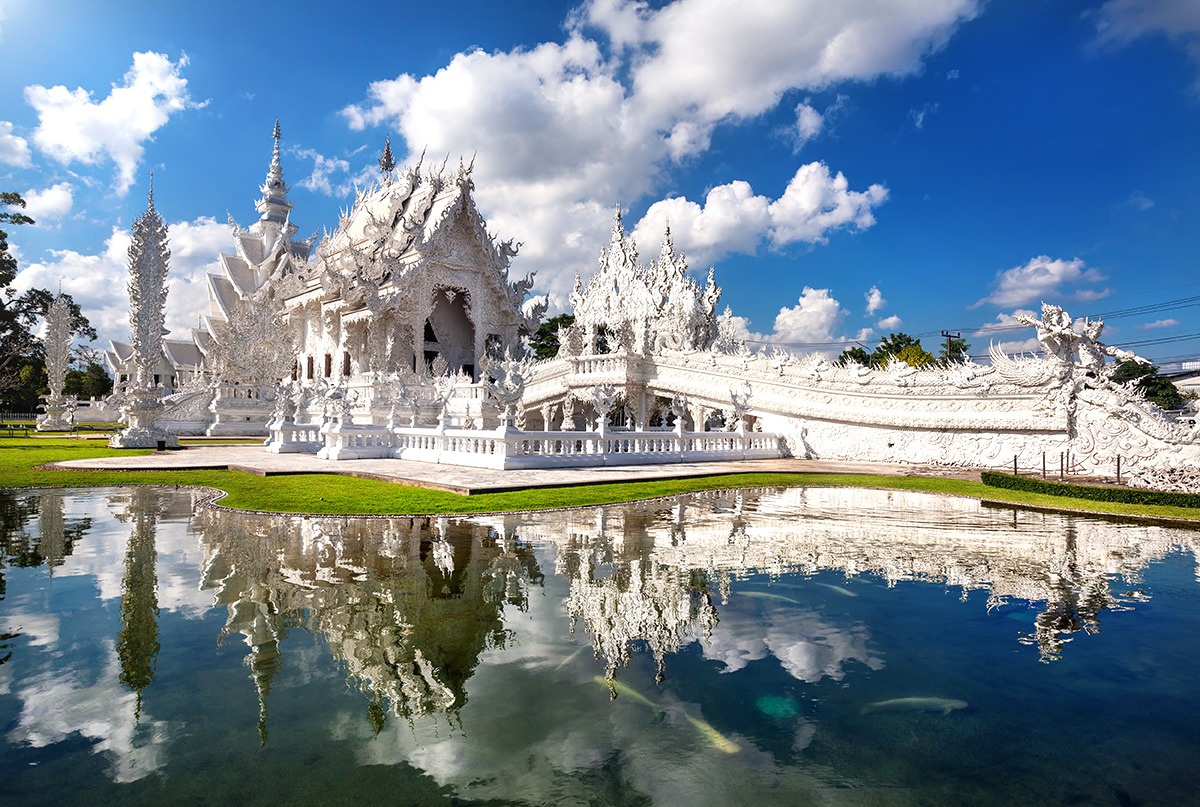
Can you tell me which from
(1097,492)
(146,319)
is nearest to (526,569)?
(1097,492)

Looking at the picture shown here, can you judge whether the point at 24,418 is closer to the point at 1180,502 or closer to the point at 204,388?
the point at 204,388

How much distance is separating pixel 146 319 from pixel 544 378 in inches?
530

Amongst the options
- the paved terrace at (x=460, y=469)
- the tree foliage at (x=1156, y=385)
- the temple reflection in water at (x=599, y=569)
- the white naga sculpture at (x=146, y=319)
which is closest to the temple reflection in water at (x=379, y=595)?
the temple reflection in water at (x=599, y=569)

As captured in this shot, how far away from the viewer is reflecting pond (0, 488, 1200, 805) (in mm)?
2633

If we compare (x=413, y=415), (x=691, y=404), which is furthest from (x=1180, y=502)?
(x=413, y=415)

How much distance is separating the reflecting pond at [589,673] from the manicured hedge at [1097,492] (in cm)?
463

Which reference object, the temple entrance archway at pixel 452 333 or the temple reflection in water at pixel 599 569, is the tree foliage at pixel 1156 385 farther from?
the temple reflection in water at pixel 599 569

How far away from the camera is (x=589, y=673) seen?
361cm

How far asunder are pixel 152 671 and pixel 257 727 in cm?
100

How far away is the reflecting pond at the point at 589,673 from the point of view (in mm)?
2633

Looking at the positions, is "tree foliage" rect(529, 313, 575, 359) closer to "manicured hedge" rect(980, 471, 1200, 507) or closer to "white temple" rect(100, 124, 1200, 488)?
"white temple" rect(100, 124, 1200, 488)

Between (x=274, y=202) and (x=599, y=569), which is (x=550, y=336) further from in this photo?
(x=599, y=569)

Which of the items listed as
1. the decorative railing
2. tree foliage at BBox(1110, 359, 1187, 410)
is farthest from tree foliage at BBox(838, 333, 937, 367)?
the decorative railing

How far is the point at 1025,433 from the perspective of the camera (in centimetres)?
1655
